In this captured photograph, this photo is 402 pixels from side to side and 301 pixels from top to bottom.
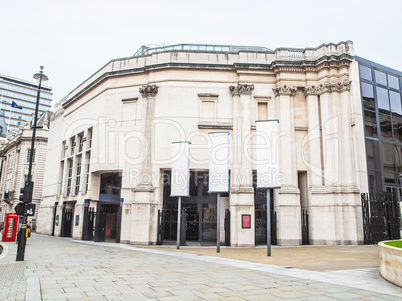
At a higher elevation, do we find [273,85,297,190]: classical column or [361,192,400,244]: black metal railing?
[273,85,297,190]: classical column

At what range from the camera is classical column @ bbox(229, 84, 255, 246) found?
22.4 meters

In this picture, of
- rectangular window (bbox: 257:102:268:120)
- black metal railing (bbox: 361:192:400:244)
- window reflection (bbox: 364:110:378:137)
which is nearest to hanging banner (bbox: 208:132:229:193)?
rectangular window (bbox: 257:102:268:120)

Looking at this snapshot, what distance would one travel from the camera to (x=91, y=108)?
30.0 metres

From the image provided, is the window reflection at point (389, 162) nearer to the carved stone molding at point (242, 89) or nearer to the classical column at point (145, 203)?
the carved stone molding at point (242, 89)

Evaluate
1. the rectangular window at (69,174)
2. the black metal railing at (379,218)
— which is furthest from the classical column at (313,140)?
the rectangular window at (69,174)

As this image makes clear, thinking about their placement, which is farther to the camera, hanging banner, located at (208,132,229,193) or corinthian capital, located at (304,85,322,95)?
corinthian capital, located at (304,85,322,95)

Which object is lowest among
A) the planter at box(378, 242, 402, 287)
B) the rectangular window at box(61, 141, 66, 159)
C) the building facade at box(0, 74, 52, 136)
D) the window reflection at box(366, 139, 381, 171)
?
the planter at box(378, 242, 402, 287)

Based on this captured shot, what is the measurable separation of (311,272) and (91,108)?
2549cm

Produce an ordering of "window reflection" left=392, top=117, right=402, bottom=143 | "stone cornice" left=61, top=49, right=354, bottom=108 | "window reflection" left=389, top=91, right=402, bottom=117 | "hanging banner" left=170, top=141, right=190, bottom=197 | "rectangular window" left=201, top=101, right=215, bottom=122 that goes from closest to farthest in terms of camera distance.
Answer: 1. "hanging banner" left=170, top=141, right=190, bottom=197
2. "stone cornice" left=61, top=49, right=354, bottom=108
3. "rectangular window" left=201, top=101, right=215, bottom=122
4. "window reflection" left=392, top=117, right=402, bottom=143
5. "window reflection" left=389, top=91, right=402, bottom=117

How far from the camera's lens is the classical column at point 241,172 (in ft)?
73.4

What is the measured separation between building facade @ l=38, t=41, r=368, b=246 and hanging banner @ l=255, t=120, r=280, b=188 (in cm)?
536

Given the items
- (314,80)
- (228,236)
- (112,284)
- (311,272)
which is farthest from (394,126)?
(112,284)

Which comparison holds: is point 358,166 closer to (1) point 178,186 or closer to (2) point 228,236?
(2) point 228,236

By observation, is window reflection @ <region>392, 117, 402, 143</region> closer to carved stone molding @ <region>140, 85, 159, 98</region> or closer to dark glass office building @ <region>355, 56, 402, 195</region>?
dark glass office building @ <region>355, 56, 402, 195</region>
